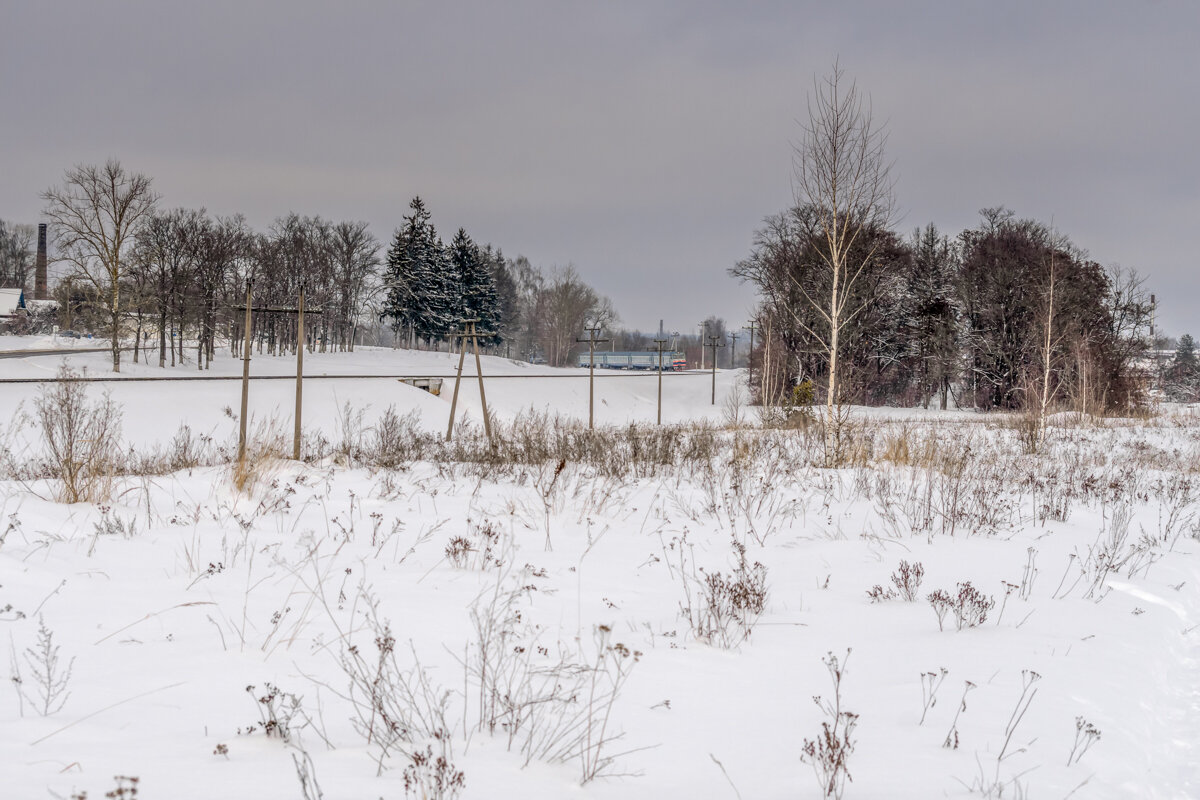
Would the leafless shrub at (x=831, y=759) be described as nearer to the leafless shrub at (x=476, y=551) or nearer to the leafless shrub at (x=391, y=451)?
the leafless shrub at (x=476, y=551)

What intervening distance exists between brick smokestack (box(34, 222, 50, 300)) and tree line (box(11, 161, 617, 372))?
2839 millimetres

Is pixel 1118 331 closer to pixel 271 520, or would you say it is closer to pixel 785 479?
pixel 785 479

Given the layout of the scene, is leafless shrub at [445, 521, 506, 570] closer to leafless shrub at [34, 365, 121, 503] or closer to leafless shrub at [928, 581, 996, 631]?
leafless shrub at [928, 581, 996, 631]

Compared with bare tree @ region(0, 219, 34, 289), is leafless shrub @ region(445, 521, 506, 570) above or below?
below

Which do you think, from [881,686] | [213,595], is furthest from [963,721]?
[213,595]

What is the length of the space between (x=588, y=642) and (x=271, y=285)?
51604 mm

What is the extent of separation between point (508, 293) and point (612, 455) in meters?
81.6

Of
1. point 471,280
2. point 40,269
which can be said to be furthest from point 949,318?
point 40,269

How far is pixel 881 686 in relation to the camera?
3359 millimetres

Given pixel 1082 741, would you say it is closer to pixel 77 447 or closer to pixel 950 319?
pixel 77 447

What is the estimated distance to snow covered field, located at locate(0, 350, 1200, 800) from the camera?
2451 millimetres

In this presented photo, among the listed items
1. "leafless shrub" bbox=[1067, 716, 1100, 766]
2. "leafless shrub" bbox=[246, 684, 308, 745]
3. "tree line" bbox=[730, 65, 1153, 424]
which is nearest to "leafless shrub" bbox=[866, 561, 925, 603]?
"leafless shrub" bbox=[1067, 716, 1100, 766]

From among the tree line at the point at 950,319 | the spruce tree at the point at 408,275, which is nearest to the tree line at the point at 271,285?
the spruce tree at the point at 408,275

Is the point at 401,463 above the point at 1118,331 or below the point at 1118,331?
below
